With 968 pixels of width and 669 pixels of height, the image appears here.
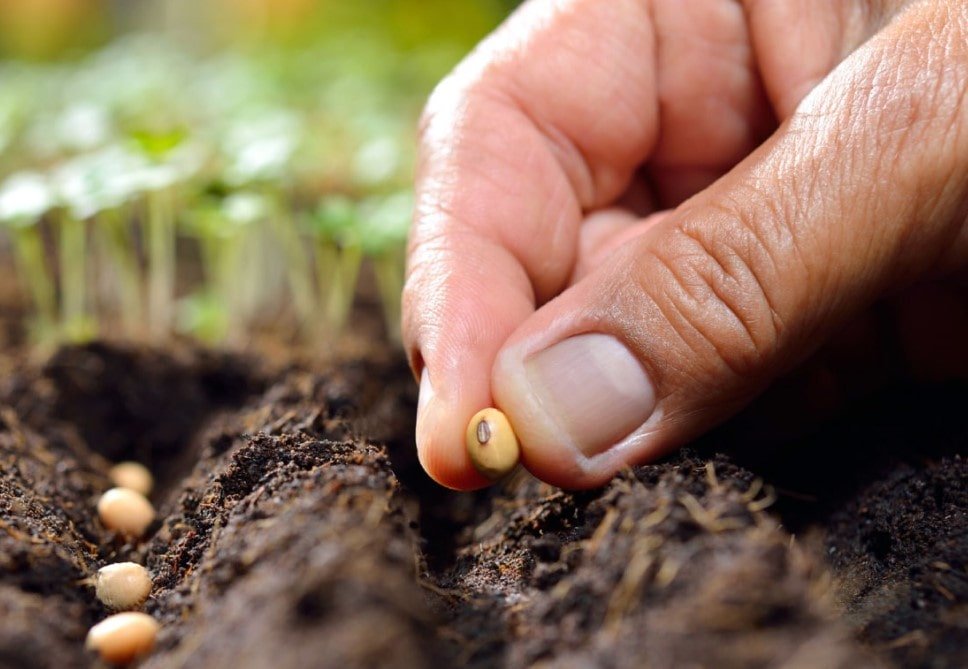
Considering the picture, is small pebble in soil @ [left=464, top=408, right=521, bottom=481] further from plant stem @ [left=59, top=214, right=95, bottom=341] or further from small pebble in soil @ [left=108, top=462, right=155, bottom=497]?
plant stem @ [left=59, top=214, right=95, bottom=341]

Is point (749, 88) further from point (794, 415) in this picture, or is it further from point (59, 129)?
point (59, 129)

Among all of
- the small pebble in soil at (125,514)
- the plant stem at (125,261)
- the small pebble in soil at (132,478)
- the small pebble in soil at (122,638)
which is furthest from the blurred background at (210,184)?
the small pebble in soil at (122,638)

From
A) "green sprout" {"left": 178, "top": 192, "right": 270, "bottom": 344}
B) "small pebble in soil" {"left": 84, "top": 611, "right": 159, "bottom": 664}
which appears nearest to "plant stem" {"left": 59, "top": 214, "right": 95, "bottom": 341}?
"green sprout" {"left": 178, "top": 192, "right": 270, "bottom": 344}

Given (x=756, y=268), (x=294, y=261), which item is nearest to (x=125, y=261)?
(x=294, y=261)

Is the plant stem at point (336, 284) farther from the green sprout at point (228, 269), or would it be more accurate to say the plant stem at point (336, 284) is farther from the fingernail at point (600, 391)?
the fingernail at point (600, 391)

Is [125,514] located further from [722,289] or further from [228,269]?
[228,269]
